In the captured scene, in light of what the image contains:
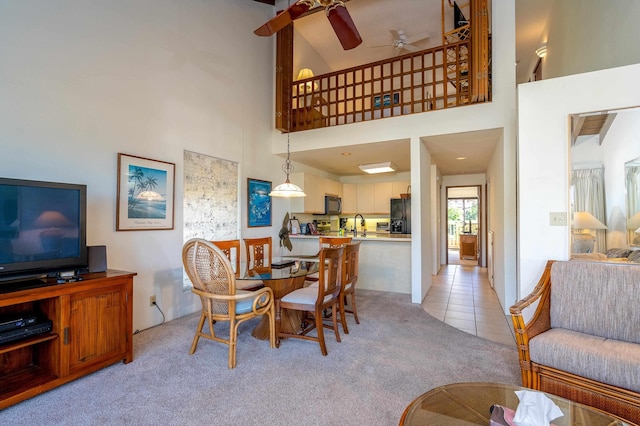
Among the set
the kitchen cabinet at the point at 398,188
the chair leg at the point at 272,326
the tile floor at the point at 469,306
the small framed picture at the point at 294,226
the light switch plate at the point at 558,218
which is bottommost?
the tile floor at the point at 469,306

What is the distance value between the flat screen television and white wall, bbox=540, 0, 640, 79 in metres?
4.61

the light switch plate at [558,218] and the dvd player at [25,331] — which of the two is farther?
the light switch plate at [558,218]

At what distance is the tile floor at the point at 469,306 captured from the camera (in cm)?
318

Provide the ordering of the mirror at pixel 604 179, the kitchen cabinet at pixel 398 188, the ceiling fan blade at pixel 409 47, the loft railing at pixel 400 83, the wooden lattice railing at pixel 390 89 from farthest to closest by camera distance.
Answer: the kitchen cabinet at pixel 398 188
the ceiling fan blade at pixel 409 47
the wooden lattice railing at pixel 390 89
the loft railing at pixel 400 83
the mirror at pixel 604 179

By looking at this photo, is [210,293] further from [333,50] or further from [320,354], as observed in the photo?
[333,50]

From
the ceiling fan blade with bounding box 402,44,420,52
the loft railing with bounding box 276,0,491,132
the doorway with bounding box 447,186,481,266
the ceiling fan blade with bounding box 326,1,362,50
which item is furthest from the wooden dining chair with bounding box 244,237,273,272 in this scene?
the doorway with bounding box 447,186,481,266

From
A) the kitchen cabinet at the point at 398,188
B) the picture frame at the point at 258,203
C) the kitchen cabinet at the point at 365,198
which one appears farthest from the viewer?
the kitchen cabinet at the point at 365,198

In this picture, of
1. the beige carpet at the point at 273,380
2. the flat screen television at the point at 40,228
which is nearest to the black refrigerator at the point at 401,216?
the beige carpet at the point at 273,380

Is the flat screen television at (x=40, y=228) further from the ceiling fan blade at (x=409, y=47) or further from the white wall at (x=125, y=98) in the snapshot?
the ceiling fan blade at (x=409, y=47)

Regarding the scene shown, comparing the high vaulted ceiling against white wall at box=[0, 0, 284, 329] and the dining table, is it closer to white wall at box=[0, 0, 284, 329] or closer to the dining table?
white wall at box=[0, 0, 284, 329]

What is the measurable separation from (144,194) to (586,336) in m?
3.89

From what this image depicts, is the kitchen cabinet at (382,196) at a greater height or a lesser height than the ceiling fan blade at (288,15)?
lesser

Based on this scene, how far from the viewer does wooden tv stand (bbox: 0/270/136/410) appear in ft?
6.33

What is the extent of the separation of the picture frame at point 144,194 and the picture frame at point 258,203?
130 centimetres
